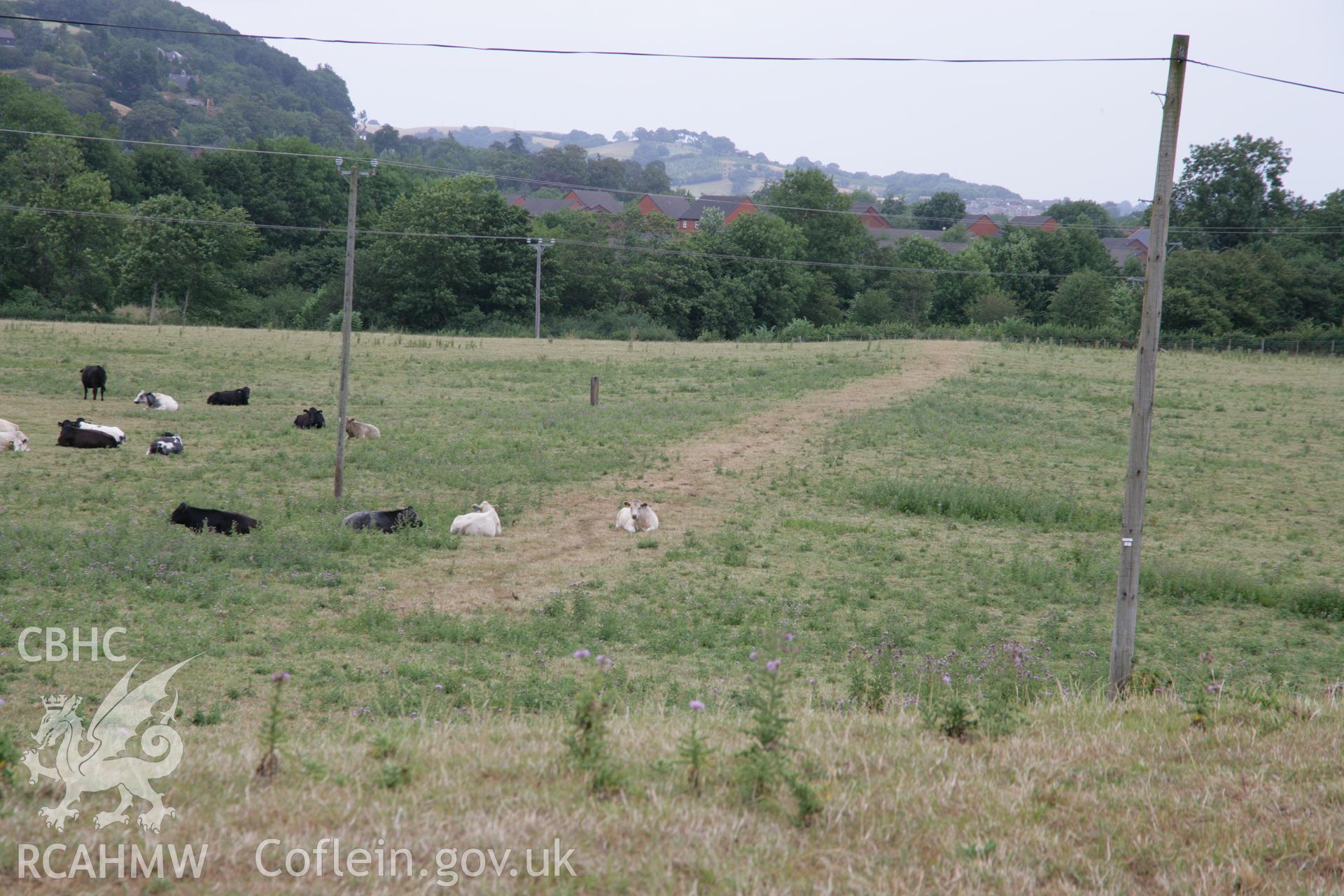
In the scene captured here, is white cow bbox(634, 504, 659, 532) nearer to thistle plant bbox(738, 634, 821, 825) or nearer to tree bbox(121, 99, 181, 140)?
thistle plant bbox(738, 634, 821, 825)

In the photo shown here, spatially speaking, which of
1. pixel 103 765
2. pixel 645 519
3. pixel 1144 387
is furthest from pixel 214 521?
pixel 1144 387

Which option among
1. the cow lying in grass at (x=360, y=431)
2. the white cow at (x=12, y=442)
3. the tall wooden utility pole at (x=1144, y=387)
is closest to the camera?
the tall wooden utility pole at (x=1144, y=387)

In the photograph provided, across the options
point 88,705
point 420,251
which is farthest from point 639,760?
point 420,251

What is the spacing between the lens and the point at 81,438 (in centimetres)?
1944

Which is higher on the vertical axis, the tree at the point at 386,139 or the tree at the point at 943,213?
the tree at the point at 386,139

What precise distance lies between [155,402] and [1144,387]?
75.0 feet

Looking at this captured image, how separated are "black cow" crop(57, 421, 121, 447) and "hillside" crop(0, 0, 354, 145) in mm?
119687

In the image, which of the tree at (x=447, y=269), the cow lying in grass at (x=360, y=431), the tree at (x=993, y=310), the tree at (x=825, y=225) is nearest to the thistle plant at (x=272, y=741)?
the cow lying in grass at (x=360, y=431)

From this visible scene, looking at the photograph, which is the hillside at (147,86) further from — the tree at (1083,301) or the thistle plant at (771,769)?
the thistle plant at (771,769)

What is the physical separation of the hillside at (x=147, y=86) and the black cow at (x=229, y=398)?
113508mm

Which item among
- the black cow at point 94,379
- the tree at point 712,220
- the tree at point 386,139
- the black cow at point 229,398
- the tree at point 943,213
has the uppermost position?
the tree at point 386,139

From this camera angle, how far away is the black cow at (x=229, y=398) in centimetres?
2620

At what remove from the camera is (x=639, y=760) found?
5438 mm

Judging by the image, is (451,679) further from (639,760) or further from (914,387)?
(914,387)
